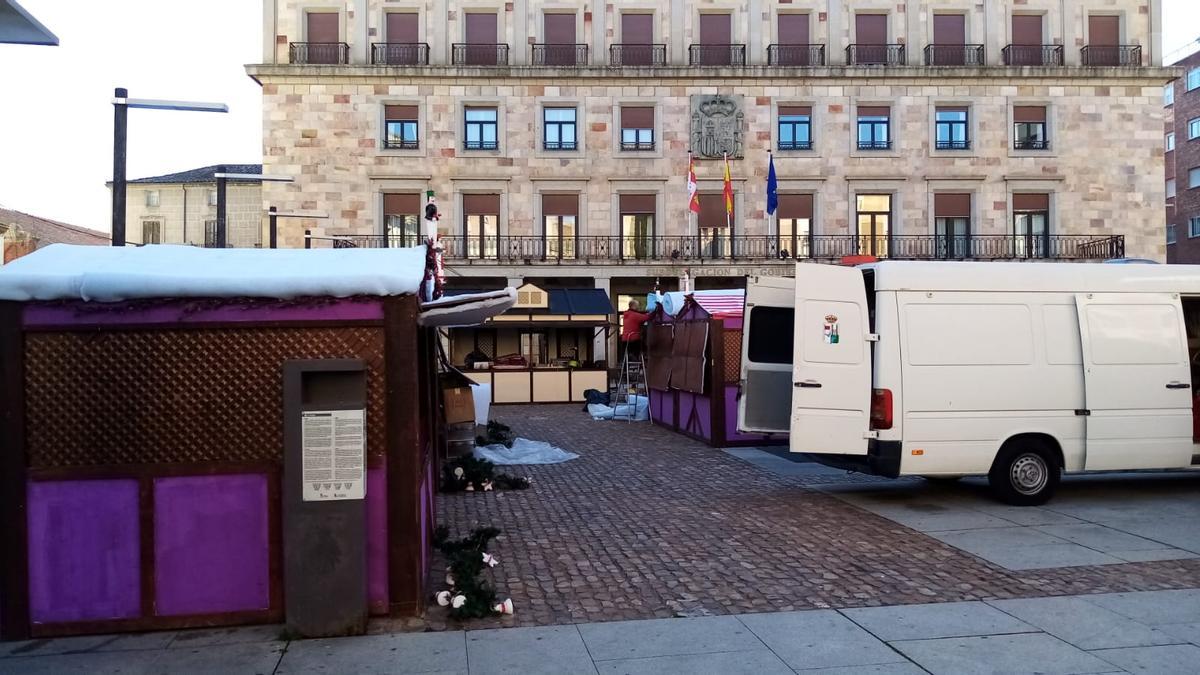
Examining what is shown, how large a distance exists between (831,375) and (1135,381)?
132 inches

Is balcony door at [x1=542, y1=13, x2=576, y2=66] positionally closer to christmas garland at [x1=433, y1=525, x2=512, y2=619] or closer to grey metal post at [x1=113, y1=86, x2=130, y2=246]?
grey metal post at [x1=113, y1=86, x2=130, y2=246]

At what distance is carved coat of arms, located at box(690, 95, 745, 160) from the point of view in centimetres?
3509

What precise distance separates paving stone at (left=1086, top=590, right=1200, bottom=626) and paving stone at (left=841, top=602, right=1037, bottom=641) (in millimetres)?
808

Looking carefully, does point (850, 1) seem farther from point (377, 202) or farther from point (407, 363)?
point (407, 363)

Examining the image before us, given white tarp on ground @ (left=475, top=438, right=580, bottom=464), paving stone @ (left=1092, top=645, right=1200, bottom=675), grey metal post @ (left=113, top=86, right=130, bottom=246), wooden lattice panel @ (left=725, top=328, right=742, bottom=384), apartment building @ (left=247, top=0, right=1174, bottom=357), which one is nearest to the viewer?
paving stone @ (left=1092, top=645, right=1200, bottom=675)

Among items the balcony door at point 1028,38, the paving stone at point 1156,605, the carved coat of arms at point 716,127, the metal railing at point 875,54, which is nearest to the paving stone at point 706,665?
the paving stone at point 1156,605

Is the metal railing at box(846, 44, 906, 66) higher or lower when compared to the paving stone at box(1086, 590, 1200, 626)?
higher

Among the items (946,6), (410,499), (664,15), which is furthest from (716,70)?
(410,499)

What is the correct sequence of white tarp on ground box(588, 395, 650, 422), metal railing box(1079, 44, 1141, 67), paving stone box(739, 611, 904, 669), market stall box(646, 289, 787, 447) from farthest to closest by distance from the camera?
1. metal railing box(1079, 44, 1141, 67)
2. white tarp on ground box(588, 395, 650, 422)
3. market stall box(646, 289, 787, 447)
4. paving stone box(739, 611, 904, 669)

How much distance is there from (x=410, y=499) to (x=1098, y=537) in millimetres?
6225

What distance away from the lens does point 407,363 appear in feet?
19.9

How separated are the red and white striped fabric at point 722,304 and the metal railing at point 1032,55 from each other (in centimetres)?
2375

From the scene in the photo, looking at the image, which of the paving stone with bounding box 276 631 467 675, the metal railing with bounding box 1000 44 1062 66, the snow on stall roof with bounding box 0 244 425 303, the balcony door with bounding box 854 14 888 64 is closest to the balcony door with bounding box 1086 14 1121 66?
the metal railing with bounding box 1000 44 1062 66

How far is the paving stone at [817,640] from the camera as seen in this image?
210 inches
